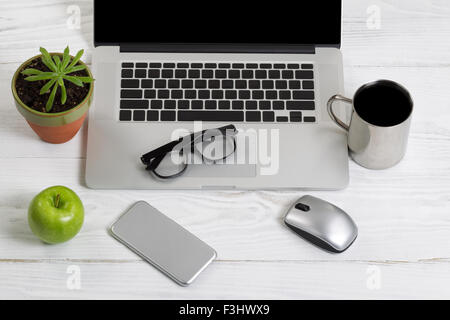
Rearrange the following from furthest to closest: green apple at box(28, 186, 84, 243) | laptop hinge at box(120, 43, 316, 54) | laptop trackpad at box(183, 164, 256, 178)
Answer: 1. laptop hinge at box(120, 43, 316, 54)
2. laptop trackpad at box(183, 164, 256, 178)
3. green apple at box(28, 186, 84, 243)

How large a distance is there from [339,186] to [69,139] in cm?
49

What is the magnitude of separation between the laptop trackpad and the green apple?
20 centimetres

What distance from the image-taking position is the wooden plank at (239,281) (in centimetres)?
103

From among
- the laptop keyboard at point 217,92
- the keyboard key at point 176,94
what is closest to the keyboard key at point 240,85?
the laptop keyboard at point 217,92

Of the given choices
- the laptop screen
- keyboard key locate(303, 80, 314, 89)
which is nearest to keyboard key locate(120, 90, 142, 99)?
the laptop screen

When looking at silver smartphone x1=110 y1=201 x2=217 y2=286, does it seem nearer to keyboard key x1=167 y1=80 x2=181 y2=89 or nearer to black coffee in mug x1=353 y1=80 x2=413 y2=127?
keyboard key x1=167 y1=80 x2=181 y2=89

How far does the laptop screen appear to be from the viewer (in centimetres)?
119

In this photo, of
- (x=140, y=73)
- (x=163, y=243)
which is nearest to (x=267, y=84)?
(x=140, y=73)

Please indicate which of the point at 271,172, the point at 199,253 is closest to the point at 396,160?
the point at 271,172

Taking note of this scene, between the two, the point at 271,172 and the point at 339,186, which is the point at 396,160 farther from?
the point at 271,172

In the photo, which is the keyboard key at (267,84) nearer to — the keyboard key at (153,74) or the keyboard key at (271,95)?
the keyboard key at (271,95)

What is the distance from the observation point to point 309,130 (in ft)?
3.77

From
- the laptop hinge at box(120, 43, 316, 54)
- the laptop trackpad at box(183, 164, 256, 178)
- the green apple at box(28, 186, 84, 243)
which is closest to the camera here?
the green apple at box(28, 186, 84, 243)
